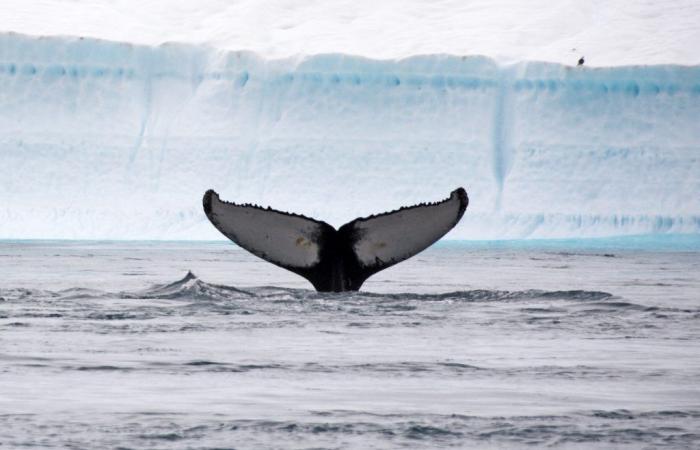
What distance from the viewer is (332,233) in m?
9.65

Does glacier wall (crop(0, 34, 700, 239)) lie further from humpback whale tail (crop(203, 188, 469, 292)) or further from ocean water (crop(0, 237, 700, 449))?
humpback whale tail (crop(203, 188, 469, 292))

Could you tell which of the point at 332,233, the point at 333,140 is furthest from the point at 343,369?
the point at 333,140

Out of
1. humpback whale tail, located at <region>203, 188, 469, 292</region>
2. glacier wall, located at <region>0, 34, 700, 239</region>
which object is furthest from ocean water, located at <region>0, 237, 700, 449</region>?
glacier wall, located at <region>0, 34, 700, 239</region>

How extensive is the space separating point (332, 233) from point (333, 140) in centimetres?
3050

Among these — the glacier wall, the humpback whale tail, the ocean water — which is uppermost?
the glacier wall

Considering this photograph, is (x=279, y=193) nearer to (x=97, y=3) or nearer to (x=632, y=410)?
(x=97, y=3)

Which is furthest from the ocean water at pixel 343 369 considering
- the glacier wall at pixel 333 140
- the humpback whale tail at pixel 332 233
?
the glacier wall at pixel 333 140

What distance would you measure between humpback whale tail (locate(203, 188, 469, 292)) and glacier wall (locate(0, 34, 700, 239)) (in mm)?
28678

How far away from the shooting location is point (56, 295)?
12.5m

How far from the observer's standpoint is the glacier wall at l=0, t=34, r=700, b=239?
126ft

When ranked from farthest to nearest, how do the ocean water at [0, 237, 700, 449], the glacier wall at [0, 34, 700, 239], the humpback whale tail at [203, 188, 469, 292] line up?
the glacier wall at [0, 34, 700, 239]
the humpback whale tail at [203, 188, 469, 292]
the ocean water at [0, 237, 700, 449]

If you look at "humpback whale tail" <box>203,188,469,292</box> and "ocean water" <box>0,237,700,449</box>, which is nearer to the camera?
"ocean water" <box>0,237,700,449</box>

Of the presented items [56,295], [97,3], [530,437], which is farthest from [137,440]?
[97,3]

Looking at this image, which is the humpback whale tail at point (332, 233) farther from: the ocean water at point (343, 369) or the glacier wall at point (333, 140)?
the glacier wall at point (333, 140)
